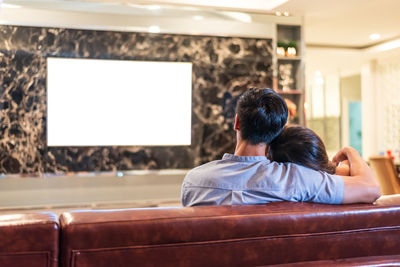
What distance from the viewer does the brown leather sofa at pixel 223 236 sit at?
1119mm

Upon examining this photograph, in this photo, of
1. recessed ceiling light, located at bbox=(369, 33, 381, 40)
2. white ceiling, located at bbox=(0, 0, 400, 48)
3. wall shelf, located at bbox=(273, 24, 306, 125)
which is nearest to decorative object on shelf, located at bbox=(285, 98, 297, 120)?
wall shelf, located at bbox=(273, 24, 306, 125)

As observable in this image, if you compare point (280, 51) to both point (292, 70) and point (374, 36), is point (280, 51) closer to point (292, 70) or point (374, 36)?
point (292, 70)

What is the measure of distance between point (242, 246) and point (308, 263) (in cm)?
21

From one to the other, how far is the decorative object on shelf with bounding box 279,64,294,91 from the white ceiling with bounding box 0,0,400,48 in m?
0.65

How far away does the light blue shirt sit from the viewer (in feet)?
5.05

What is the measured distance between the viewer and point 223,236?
1.23 meters

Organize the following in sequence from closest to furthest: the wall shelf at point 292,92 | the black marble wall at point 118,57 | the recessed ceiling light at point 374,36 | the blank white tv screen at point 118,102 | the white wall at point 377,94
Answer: the black marble wall at point 118,57 < the blank white tv screen at point 118,102 < the wall shelf at point 292,92 < the recessed ceiling light at point 374,36 < the white wall at point 377,94

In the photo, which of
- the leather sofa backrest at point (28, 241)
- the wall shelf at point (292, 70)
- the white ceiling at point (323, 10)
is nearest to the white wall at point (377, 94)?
the white ceiling at point (323, 10)

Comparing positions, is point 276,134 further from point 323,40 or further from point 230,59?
point 323,40

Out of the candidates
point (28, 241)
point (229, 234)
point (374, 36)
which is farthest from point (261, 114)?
point (374, 36)

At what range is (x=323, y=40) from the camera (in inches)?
314

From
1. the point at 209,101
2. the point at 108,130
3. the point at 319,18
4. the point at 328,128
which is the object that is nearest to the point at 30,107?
the point at 108,130

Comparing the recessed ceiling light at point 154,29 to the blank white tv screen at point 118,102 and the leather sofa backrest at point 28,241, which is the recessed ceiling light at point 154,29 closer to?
the blank white tv screen at point 118,102

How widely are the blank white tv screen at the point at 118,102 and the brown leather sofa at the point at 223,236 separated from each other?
4.16 m
